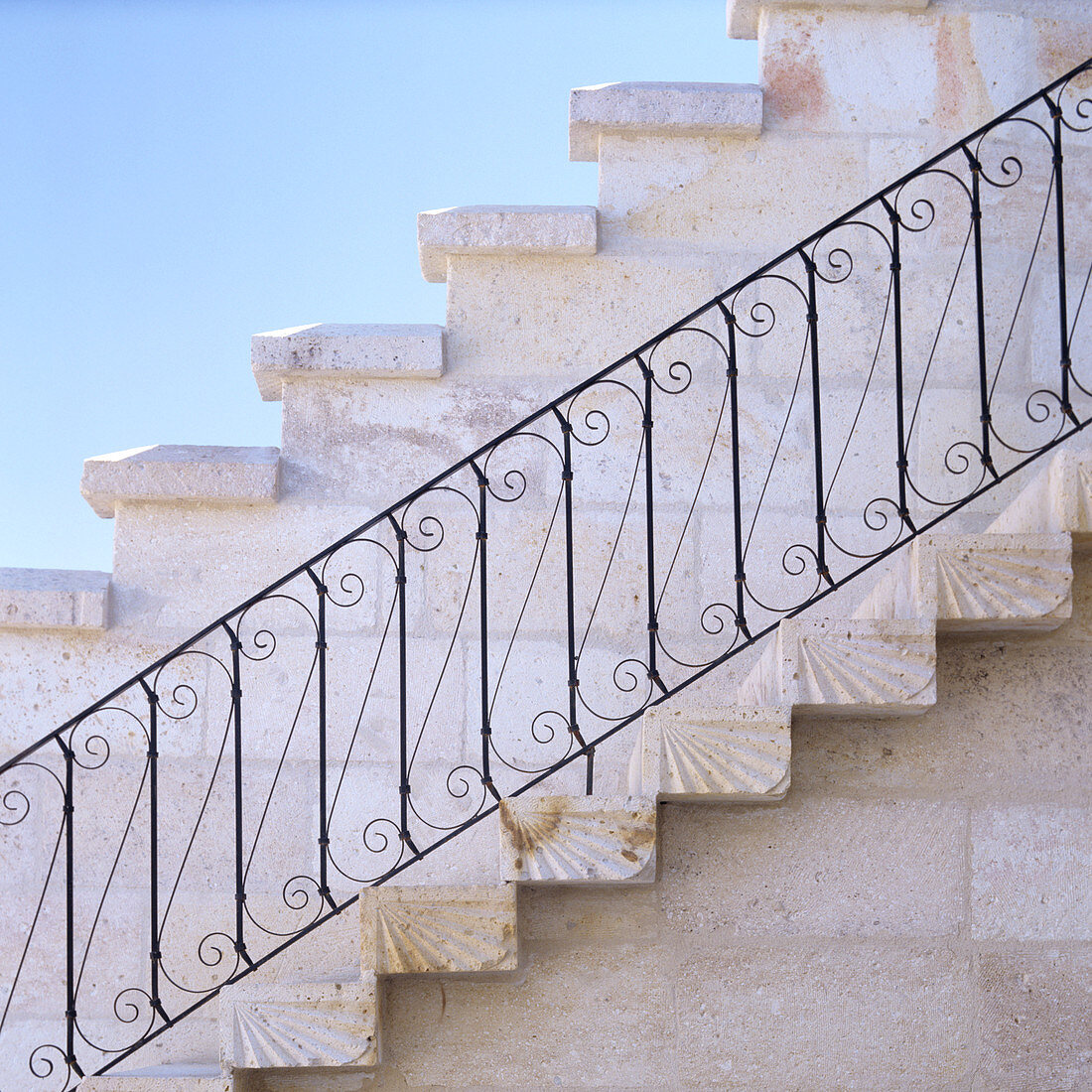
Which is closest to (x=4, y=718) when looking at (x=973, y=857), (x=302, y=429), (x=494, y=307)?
(x=302, y=429)

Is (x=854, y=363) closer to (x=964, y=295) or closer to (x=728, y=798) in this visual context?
(x=964, y=295)

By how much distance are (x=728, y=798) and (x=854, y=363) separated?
1.78m

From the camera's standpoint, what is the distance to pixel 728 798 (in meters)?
3.56

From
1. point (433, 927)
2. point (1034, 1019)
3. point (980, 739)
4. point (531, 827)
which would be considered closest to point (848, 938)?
point (1034, 1019)

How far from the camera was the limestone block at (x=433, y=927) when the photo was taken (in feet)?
11.3

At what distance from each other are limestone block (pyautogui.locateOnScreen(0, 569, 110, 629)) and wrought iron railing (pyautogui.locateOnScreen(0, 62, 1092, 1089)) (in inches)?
11.1

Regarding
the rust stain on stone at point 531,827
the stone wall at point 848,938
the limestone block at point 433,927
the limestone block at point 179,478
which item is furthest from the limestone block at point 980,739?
the limestone block at point 179,478

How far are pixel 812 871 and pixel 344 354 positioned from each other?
2.21 metres

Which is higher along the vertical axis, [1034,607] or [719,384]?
[719,384]

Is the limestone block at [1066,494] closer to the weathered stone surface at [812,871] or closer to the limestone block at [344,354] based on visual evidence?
the weathered stone surface at [812,871]

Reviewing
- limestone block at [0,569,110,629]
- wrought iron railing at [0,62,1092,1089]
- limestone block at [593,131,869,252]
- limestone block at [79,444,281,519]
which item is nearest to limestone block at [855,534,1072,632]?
wrought iron railing at [0,62,1092,1089]

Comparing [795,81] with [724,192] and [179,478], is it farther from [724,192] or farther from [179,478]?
[179,478]

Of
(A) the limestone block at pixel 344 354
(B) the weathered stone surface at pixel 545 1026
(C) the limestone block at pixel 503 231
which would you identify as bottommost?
(B) the weathered stone surface at pixel 545 1026

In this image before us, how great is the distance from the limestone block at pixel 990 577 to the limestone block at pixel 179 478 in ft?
6.84
